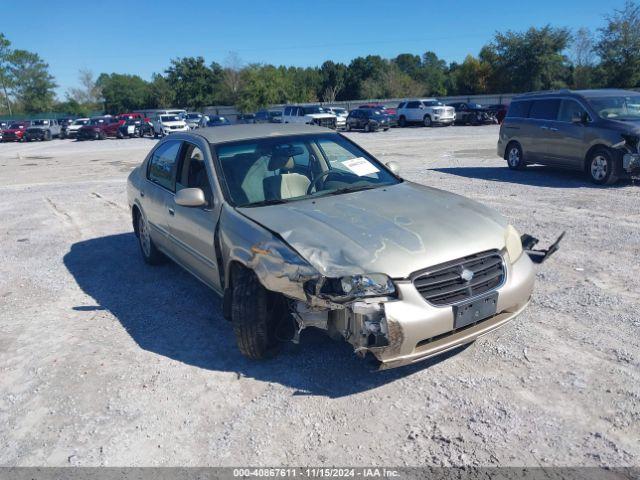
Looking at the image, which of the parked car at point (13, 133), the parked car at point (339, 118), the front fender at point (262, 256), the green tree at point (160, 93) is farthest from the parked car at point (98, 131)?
the front fender at point (262, 256)

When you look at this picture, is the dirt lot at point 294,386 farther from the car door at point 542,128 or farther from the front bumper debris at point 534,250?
the car door at point 542,128

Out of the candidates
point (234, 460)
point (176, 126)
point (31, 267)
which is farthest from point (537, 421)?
point (176, 126)

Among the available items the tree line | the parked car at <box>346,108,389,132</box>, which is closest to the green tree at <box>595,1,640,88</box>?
the tree line

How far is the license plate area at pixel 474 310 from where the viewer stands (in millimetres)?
3445

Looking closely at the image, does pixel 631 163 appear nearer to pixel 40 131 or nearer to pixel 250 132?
pixel 250 132

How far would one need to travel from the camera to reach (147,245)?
6449 mm

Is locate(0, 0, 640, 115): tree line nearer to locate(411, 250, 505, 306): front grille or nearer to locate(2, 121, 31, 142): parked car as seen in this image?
locate(2, 121, 31, 142): parked car

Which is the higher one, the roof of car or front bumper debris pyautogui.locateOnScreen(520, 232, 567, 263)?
the roof of car

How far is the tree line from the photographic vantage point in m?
46.0

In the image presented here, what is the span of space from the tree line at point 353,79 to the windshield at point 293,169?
46.7 meters

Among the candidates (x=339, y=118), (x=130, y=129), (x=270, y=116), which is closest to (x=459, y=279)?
(x=339, y=118)

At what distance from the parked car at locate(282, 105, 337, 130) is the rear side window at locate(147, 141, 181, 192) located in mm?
28408

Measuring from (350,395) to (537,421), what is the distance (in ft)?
3.72

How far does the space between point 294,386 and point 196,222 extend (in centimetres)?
174
